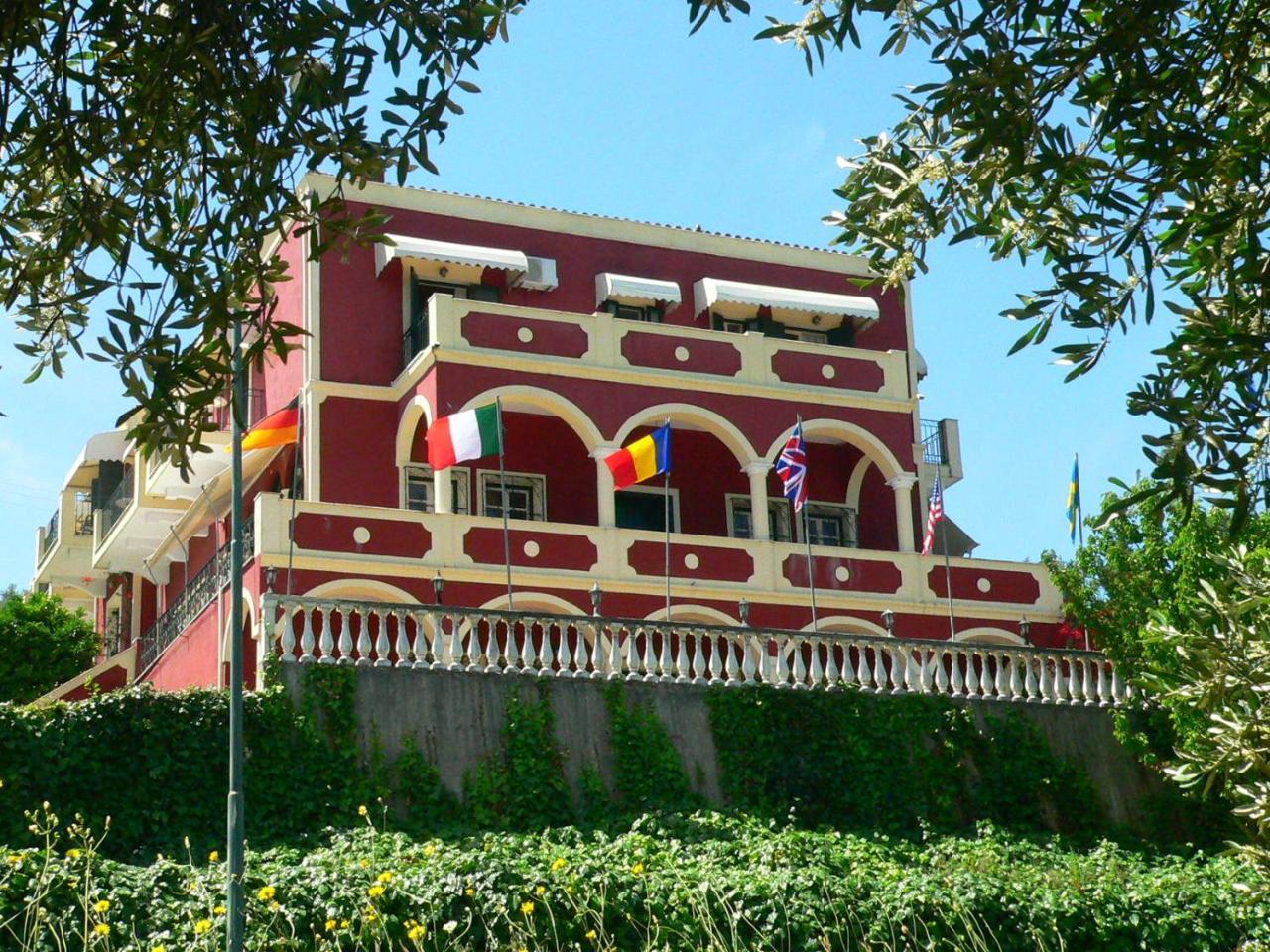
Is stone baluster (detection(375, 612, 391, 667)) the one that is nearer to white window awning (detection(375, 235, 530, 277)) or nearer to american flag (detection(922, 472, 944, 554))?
white window awning (detection(375, 235, 530, 277))

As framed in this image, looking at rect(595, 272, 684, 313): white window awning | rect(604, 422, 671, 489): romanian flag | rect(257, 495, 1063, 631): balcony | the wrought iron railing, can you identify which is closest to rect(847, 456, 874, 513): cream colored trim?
rect(257, 495, 1063, 631): balcony

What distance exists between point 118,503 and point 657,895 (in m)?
22.5

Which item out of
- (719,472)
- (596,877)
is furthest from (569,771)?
(719,472)

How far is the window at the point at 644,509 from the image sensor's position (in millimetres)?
29172

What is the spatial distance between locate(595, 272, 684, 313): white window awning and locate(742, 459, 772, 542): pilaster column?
3031 mm

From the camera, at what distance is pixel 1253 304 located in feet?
27.6

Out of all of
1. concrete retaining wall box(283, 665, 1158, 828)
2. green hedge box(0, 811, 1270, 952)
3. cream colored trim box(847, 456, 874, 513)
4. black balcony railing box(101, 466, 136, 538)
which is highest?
black balcony railing box(101, 466, 136, 538)

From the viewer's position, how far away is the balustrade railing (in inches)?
769

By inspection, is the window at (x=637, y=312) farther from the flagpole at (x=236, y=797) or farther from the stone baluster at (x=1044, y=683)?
the flagpole at (x=236, y=797)

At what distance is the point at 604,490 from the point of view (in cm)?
2703

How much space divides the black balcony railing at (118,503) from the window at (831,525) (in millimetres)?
12306

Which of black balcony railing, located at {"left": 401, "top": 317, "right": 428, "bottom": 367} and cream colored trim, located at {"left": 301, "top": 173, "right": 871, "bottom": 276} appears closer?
black balcony railing, located at {"left": 401, "top": 317, "right": 428, "bottom": 367}

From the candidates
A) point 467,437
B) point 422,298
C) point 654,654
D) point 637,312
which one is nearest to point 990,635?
point 637,312

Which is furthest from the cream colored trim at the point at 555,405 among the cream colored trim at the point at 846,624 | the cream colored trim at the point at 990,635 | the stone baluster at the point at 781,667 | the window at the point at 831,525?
the stone baluster at the point at 781,667
